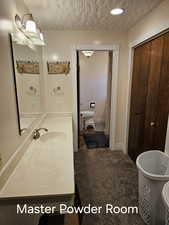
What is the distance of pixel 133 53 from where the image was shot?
101 inches

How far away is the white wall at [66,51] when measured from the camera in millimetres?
2631

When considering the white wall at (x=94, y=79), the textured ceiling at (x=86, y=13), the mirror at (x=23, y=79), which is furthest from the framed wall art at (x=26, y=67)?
the white wall at (x=94, y=79)

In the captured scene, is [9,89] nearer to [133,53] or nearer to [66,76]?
[66,76]

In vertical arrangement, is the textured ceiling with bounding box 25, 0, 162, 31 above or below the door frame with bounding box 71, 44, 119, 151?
above

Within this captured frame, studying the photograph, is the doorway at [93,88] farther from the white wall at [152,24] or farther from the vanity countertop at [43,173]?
the vanity countertop at [43,173]

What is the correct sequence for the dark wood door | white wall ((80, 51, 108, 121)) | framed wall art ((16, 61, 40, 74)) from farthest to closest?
1. white wall ((80, 51, 108, 121))
2. the dark wood door
3. framed wall art ((16, 61, 40, 74))

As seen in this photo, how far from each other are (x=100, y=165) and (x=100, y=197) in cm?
74

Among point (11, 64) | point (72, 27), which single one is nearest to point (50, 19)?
point (72, 27)

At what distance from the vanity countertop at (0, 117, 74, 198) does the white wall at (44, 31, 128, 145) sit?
120 centimetres

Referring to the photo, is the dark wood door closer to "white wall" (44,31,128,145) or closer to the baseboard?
"white wall" (44,31,128,145)

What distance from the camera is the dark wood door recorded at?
179cm

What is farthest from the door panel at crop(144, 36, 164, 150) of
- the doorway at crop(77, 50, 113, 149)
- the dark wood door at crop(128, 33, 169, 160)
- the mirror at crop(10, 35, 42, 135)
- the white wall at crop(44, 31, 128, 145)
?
the doorway at crop(77, 50, 113, 149)

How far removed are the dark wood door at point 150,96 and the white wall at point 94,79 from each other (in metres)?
2.55

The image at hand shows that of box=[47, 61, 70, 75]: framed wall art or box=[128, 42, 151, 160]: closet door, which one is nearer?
box=[128, 42, 151, 160]: closet door
